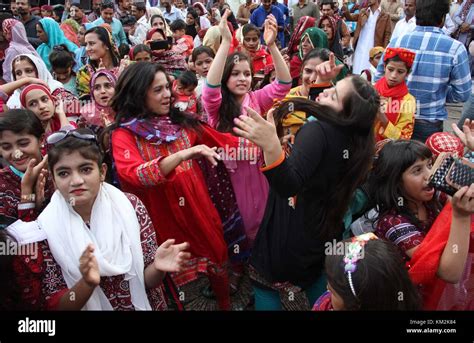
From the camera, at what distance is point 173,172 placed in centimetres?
214

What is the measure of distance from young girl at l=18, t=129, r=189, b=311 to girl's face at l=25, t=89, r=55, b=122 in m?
1.04

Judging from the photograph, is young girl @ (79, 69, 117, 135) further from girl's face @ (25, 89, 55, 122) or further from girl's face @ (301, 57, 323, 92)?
girl's face @ (301, 57, 323, 92)

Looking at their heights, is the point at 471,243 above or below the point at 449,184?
below

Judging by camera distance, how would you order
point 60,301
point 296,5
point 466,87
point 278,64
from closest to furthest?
point 60,301, point 278,64, point 466,87, point 296,5

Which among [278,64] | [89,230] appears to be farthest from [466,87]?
[89,230]

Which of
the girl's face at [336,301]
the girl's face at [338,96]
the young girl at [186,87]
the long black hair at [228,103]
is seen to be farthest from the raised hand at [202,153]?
the young girl at [186,87]

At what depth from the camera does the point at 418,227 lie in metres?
1.94

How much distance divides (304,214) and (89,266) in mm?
840

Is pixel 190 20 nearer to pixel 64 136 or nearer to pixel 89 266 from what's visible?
pixel 64 136

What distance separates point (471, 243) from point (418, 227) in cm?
23

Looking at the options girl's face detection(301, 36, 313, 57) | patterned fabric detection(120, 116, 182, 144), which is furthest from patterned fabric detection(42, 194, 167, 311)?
girl's face detection(301, 36, 313, 57)

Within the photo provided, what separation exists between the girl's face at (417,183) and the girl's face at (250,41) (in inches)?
130

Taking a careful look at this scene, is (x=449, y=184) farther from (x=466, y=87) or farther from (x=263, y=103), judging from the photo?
(x=466, y=87)

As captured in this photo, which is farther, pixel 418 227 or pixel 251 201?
pixel 251 201
